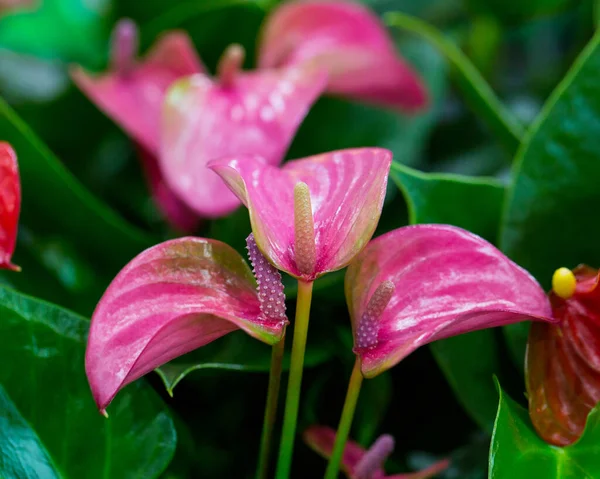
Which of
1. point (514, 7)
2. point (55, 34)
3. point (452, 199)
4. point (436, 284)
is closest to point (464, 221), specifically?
point (452, 199)

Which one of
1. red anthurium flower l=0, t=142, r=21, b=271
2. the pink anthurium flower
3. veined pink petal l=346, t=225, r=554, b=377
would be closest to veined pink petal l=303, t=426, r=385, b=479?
veined pink petal l=346, t=225, r=554, b=377

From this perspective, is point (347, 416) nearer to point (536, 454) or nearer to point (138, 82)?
point (536, 454)

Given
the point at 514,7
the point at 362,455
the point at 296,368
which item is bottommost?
the point at 362,455

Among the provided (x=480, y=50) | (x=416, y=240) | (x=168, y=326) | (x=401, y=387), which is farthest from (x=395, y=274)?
(x=480, y=50)

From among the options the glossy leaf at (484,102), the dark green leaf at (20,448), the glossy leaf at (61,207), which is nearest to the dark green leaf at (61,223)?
the glossy leaf at (61,207)

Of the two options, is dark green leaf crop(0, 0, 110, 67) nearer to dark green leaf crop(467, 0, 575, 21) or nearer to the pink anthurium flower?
the pink anthurium flower

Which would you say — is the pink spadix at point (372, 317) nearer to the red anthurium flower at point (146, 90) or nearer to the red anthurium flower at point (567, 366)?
the red anthurium flower at point (567, 366)
